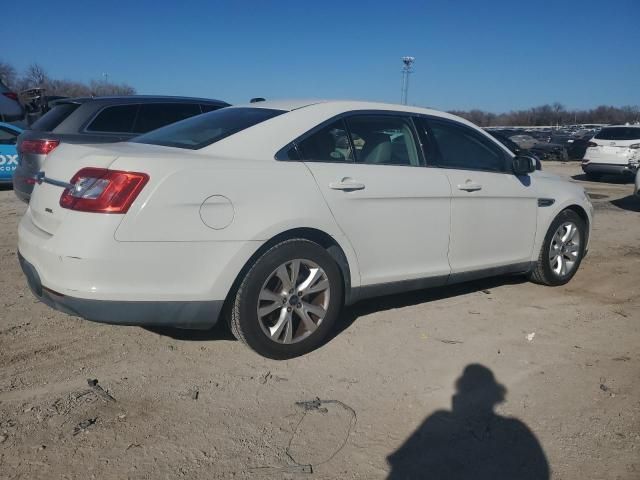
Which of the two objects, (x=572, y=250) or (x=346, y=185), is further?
(x=572, y=250)

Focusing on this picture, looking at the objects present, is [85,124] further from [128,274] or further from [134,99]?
[128,274]

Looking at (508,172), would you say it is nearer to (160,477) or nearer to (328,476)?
(328,476)

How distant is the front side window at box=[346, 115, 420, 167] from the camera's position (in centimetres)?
388

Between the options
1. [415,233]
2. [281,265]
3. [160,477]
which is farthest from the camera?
[415,233]

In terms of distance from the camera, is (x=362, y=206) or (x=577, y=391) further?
(x=362, y=206)

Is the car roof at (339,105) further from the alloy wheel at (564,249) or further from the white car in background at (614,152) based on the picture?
the white car in background at (614,152)

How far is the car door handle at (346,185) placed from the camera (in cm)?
357

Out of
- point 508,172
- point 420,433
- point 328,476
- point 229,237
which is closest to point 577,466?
point 420,433

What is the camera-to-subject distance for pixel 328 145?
3.72m

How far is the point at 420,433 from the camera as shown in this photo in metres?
2.80

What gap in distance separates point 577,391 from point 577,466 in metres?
0.80

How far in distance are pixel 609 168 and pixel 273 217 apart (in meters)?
15.0

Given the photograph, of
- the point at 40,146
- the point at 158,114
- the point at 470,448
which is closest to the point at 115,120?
the point at 158,114

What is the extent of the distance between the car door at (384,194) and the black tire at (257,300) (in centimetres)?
25
